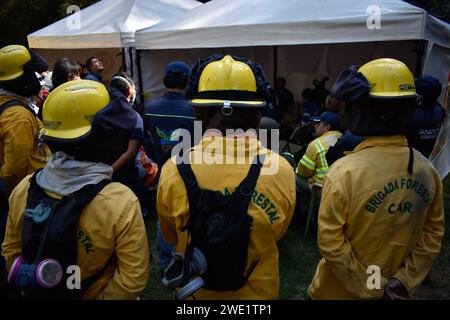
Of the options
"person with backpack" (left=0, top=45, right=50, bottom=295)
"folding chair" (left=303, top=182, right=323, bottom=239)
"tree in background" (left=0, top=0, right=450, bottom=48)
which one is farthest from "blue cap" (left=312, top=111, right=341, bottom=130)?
"tree in background" (left=0, top=0, right=450, bottom=48)

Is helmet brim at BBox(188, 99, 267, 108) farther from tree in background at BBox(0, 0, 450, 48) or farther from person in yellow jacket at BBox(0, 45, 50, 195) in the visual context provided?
tree in background at BBox(0, 0, 450, 48)

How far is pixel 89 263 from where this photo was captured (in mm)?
Answer: 1548

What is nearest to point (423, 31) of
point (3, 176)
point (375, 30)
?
point (375, 30)

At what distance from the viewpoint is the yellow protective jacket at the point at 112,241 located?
1.51m

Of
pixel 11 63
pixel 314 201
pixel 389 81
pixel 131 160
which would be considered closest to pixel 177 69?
pixel 131 160

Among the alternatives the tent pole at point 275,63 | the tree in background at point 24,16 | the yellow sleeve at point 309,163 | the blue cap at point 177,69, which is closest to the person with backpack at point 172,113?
the blue cap at point 177,69

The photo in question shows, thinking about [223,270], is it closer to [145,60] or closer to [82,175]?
[82,175]

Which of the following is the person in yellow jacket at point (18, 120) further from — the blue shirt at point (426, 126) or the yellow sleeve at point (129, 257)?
the blue shirt at point (426, 126)

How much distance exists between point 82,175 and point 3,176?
1475 mm

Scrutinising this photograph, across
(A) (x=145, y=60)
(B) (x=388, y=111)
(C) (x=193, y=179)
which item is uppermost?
(B) (x=388, y=111)

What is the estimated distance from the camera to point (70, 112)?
1.52 metres

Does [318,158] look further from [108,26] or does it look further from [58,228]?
[108,26]

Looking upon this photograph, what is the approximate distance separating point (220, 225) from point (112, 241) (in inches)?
17.2

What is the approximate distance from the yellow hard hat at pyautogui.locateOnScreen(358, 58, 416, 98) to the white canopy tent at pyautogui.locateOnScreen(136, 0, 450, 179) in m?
2.58
